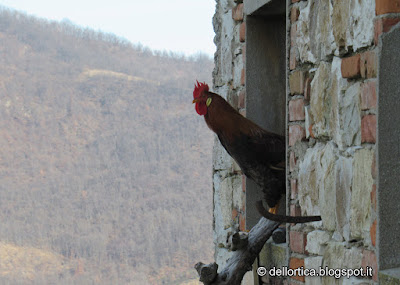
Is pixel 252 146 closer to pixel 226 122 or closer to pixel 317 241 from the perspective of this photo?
pixel 226 122

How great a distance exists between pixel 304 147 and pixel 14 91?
27.9 meters

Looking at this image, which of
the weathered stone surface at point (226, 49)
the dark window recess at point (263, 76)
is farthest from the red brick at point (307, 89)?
the weathered stone surface at point (226, 49)

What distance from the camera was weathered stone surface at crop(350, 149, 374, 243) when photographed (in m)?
2.18

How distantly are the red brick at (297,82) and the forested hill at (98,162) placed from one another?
51.5 feet

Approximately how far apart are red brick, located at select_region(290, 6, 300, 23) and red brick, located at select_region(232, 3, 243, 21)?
877 mm

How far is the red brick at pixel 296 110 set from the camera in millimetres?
2873

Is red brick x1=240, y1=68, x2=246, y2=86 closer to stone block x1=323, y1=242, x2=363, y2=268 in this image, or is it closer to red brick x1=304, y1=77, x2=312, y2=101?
red brick x1=304, y1=77, x2=312, y2=101

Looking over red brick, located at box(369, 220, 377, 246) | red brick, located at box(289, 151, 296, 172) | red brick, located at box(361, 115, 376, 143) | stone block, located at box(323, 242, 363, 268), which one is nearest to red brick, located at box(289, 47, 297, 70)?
red brick, located at box(289, 151, 296, 172)

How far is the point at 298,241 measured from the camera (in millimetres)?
2900

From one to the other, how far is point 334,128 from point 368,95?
343 millimetres

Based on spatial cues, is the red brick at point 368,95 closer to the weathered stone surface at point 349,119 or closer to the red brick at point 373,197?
the weathered stone surface at point 349,119

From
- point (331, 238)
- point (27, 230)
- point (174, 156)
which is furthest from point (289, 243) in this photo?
point (174, 156)

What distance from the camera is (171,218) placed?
2261 cm

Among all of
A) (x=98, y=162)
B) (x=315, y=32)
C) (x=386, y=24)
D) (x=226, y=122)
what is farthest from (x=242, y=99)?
(x=98, y=162)
